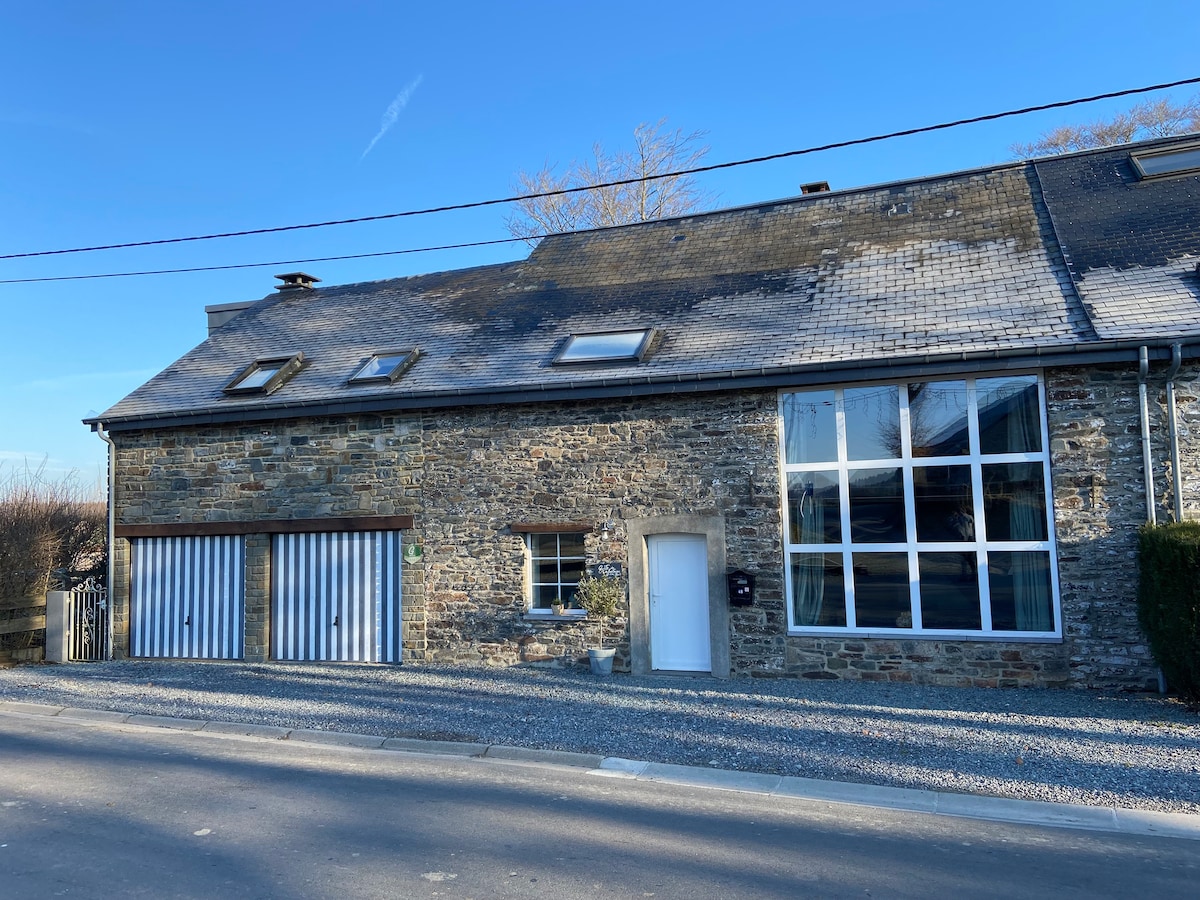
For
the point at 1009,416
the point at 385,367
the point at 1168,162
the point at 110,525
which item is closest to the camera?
the point at 1009,416

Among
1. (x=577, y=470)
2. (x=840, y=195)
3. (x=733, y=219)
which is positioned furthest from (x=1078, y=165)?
(x=577, y=470)

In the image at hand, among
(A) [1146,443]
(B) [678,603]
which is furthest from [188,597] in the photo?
(A) [1146,443]

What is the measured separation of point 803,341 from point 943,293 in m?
1.95

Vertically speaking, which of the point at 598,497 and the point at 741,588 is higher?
the point at 598,497

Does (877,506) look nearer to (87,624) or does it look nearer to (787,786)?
(787,786)

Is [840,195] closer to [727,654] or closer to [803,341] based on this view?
[803,341]

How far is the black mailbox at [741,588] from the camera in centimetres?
1070

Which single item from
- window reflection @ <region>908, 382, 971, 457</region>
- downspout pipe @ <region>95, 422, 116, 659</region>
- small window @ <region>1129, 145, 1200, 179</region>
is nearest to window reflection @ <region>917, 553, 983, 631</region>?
window reflection @ <region>908, 382, 971, 457</region>

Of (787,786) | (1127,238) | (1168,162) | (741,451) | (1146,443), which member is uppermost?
(1168,162)

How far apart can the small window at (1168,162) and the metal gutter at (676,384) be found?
14.9ft

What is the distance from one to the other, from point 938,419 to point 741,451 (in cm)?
229

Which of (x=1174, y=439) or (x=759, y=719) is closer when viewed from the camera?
(x=759, y=719)

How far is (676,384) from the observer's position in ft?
36.1

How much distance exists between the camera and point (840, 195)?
48.5 ft
